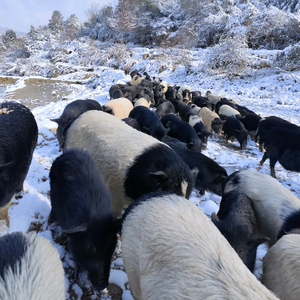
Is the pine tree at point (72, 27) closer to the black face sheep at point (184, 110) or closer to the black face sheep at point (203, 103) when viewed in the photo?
the black face sheep at point (203, 103)

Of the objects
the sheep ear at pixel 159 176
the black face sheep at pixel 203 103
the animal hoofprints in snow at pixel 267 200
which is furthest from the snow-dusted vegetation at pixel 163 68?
the black face sheep at pixel 203 103

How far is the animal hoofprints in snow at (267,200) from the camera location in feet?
9.41

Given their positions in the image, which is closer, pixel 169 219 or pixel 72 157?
pixel 169 219

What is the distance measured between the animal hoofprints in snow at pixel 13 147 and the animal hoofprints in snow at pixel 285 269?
327 cm

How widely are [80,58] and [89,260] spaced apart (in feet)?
115

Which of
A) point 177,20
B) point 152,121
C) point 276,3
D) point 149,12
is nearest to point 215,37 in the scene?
point 276,3

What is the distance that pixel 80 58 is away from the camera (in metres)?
31.2

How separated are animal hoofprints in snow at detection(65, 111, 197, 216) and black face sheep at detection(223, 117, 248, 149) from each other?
5541mm

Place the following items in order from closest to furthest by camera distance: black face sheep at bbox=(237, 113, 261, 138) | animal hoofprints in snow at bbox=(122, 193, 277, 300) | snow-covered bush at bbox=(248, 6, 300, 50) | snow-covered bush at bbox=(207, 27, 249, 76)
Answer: animal hoofprints in snow at bbox=(122, 193, 277, 300) < black face sheep at bbox=(237, 113, 261, 138) < snow-covered bush at bbox=(207, 27, 249, 76) < snow-covered bush at bbox=(248, 6, 300, 50)

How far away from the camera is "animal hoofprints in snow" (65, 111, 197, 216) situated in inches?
103

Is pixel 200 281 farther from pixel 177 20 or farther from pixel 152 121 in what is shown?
pixel 177 20

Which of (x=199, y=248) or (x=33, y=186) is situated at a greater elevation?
(x=199, y=248)

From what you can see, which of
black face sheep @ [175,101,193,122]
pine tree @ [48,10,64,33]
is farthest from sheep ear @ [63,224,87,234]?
pine tree @ [48,10,64,33]

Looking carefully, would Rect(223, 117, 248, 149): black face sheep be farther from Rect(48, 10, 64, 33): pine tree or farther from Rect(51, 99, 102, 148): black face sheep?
Rect(48, 10, 64, 33): pine tree
